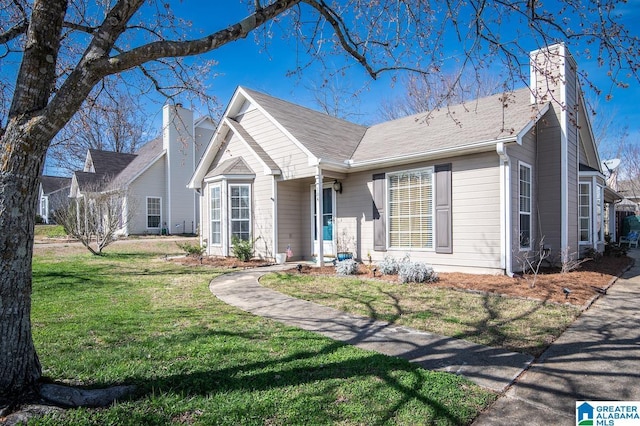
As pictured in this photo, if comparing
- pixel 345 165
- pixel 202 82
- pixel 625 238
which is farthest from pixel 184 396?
pixel 625 238

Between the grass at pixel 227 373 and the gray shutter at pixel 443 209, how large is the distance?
558cm

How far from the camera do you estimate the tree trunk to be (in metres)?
2.75

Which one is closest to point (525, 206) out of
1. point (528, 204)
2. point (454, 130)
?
point (528, 204)

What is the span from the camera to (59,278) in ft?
28.3

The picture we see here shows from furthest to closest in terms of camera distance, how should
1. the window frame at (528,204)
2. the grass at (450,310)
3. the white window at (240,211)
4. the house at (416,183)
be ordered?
the white window at (240,211)
the window frame at (528,204)
the house at (416,183)
the grass at (450,310)

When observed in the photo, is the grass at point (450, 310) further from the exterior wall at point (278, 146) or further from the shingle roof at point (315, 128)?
the shingle roof at point (315, 128)

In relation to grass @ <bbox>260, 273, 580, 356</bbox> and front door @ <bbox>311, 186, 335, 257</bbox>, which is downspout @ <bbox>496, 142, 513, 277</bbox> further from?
front door @ <bbox>311, 186, 335, 257</bbox>

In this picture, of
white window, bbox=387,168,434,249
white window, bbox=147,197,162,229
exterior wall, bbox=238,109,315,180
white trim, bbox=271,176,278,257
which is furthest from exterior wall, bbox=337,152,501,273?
white window, bbox=147,197,162,229

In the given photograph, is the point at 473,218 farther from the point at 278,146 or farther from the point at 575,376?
the point at 278,146

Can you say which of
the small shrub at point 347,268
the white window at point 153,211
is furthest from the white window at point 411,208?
the white window at point 153,211

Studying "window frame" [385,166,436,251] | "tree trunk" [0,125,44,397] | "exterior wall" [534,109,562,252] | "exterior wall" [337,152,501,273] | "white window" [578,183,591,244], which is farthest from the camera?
"white window" [578,183,591,244]

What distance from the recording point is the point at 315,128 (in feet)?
42.6

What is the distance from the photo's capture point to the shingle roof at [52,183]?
116 ft

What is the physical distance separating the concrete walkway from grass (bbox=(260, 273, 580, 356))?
0.80ft
